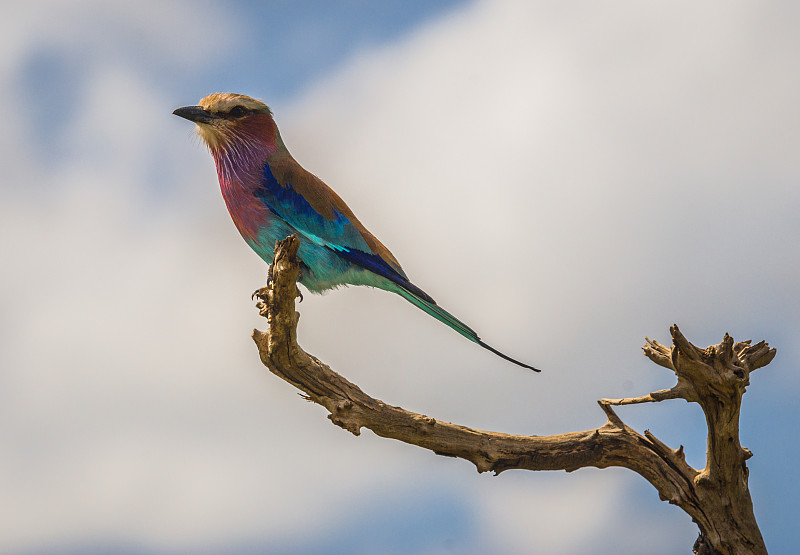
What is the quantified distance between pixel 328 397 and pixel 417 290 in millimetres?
947

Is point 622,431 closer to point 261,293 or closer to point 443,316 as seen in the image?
point 443,316

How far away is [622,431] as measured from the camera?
172 inches

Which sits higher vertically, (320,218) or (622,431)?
(320,218)

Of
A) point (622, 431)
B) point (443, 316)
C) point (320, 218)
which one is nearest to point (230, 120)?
point (320, 218)

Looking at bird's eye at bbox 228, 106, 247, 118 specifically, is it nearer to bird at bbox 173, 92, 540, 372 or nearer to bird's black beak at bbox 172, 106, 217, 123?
bird at bbox 173, 92, 540, 372

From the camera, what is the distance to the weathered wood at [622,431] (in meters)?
3.99

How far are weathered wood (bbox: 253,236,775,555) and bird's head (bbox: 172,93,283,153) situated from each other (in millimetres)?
1129

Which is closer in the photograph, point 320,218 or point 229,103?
point 320,218

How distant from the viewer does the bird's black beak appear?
4.86 meters

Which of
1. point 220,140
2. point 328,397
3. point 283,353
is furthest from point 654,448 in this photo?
point 220,140

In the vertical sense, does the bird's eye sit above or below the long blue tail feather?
above

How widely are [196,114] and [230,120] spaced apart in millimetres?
230

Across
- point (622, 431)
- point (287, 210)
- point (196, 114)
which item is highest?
point (196, 114)

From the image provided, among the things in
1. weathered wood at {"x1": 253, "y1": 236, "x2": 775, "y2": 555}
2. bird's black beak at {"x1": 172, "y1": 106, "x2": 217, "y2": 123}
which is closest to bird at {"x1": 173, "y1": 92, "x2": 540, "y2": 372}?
bird's black beak at {"x1": 172, "y1": 106, "x2": 217, "y2": 123}
